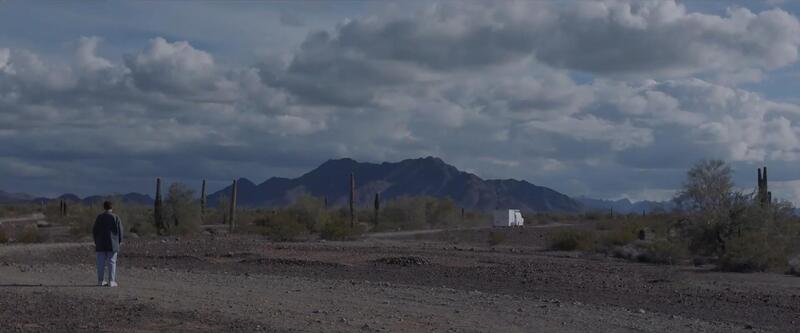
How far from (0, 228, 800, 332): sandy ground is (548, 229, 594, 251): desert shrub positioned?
43.1ft

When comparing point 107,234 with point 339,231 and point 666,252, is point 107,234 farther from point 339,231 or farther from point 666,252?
point 339,231

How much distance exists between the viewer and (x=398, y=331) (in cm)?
1859

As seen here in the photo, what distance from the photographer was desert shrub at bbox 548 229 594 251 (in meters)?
55.7

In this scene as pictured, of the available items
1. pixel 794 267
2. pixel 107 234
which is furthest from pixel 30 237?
pixel 794 267

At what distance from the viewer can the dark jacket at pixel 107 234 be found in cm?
2502

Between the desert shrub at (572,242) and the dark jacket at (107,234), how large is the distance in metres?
33.4

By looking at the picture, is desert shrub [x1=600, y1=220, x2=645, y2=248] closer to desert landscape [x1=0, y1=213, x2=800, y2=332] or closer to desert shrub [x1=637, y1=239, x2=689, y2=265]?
desert shrub [x1=637, y1=239, x2=689, y2=265]

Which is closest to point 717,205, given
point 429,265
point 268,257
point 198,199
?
point 429,265

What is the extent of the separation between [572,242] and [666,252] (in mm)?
12598

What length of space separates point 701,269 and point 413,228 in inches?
2039

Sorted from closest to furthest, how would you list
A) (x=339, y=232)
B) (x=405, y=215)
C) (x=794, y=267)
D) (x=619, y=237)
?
(x=794, y=267) < (x=619, y=237) < (x=339, y=232) < (x=405, y=215)

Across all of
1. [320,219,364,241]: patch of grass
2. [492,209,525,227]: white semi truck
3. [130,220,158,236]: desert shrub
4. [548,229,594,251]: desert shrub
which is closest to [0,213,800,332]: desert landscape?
[548,229,594,251]: desert shrub

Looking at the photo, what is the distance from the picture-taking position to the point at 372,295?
2542 cm

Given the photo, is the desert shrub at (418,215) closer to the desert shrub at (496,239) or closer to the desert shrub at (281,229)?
the desert shrub at (496,239)
